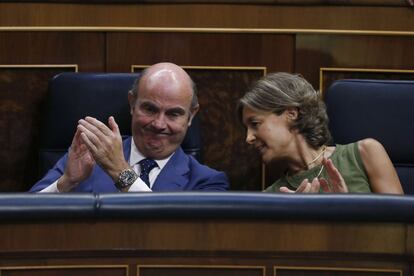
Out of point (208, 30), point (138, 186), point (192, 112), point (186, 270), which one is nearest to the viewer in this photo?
point (186, 270)

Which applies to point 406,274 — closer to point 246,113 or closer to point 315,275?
point 315,275

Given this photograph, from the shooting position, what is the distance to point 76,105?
1.26 metres

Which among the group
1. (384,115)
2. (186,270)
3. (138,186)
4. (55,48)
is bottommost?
(186,270)

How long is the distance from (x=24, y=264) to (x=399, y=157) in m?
0.61

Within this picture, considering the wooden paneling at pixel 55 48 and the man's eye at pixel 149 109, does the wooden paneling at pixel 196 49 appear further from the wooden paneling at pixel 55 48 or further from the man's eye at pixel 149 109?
the man's eye at pixel 149 109

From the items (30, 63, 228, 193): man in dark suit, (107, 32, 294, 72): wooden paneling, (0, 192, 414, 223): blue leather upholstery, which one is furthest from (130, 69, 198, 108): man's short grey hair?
(0, 192, 414, 223): blue leather upholstery

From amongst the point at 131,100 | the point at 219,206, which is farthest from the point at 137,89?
the point at 219,206

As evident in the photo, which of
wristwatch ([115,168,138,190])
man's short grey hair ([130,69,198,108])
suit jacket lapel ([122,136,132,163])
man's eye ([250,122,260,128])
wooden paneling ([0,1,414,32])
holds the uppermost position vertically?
wooden paneling ([0,1,414,32])

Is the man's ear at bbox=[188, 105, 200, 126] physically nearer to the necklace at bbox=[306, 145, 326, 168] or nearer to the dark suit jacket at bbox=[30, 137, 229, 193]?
the dark suit jacket at bbox=[30, 137, 229, 193]

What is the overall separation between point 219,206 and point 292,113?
472 millimetres

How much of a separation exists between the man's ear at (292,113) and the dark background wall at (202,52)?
166 mm

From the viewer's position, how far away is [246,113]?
122 centimetres

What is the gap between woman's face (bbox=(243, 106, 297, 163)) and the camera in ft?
3.95

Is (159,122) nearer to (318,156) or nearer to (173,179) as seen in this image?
(173,179)
